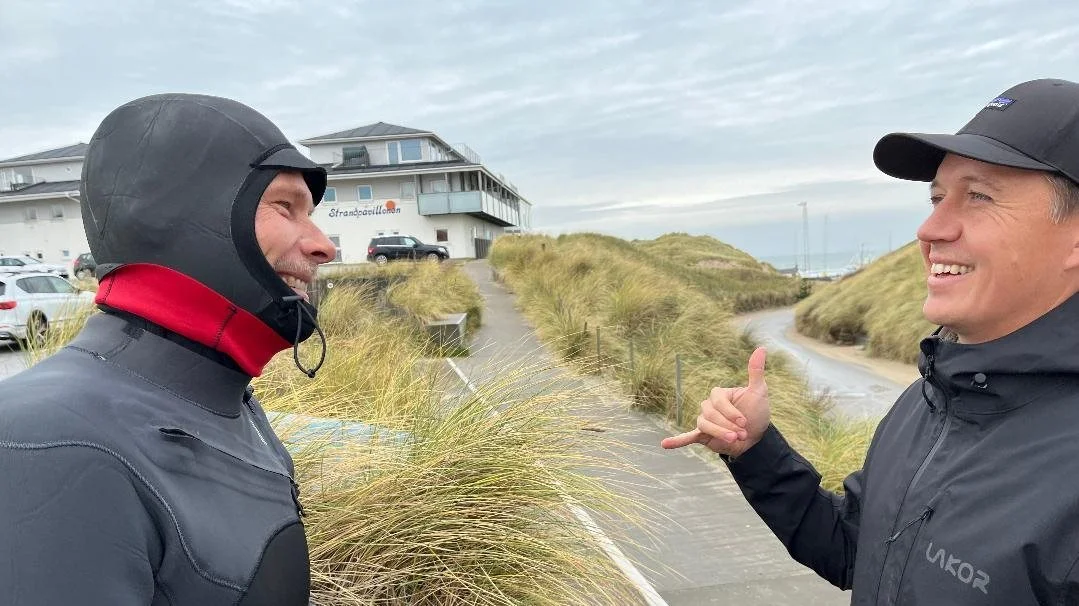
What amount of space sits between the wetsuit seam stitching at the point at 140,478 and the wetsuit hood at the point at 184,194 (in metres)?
0.36

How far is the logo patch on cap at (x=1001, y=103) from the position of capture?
1.38 m

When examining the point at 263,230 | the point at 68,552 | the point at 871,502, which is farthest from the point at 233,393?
the point at 871,502

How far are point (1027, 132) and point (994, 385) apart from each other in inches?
20.6

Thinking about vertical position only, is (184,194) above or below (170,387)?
above

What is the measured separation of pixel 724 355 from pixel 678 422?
12.0 feet

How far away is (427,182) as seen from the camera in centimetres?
3756

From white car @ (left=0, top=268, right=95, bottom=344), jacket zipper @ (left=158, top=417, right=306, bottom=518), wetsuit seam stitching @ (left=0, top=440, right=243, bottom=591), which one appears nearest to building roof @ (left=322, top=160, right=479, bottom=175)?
white car @ (left=0, top=268, right=95, bottom=344)

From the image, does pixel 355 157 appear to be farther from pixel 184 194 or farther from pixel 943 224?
pixel 943 224

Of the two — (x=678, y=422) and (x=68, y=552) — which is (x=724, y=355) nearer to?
(x=678, y=422)

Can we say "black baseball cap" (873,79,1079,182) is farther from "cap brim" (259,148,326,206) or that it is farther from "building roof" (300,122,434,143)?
"building roof" (300,122,434,143)

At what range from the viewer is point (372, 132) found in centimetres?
4019

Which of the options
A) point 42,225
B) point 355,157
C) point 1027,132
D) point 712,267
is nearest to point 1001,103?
point 1027,132

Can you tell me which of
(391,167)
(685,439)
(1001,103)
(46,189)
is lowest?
(685,439)

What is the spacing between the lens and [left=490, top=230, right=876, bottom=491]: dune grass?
19.4 ft
